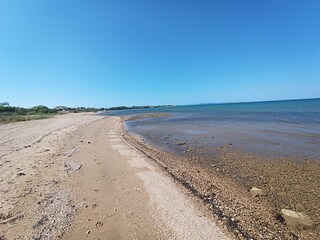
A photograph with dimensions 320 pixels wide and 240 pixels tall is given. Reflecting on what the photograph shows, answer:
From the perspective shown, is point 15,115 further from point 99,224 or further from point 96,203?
point 99,224

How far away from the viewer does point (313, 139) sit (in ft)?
48.9

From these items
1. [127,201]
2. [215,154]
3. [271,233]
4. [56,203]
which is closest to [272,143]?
[215,154]

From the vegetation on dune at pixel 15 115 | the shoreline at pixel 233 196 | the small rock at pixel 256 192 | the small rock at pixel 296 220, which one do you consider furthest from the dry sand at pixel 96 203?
the vegetation on dune at pixel 15 115

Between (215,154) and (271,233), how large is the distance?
754 centimetres

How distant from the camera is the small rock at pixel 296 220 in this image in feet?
15.7

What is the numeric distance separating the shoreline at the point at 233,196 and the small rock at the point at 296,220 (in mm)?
125

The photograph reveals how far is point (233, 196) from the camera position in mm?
6434

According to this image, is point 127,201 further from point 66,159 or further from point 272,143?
point 272,143

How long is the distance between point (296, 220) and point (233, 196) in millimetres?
1827

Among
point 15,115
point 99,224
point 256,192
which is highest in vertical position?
point 15,115

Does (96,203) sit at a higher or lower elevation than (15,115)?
lower

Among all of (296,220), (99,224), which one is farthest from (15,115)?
(296,220)

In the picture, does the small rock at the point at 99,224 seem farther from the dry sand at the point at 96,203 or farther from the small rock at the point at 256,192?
the small rock at the point at 256,192

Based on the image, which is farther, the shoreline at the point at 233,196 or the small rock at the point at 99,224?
the small rock at the point at 99,224
